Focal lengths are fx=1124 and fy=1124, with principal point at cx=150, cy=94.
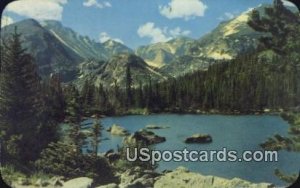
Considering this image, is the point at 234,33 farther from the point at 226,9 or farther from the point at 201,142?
the point at 201,142

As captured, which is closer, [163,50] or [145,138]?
[145,138]

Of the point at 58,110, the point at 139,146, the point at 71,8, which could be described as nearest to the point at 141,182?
the point at 139,146

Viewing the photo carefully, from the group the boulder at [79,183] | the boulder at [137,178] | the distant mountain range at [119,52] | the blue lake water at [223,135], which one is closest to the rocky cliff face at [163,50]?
the distant mountain range at [119,52]

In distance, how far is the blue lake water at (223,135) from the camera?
6.20m

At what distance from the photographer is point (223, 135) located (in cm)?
620

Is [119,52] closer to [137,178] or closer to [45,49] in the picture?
[45,49]

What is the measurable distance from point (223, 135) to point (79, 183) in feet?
2.77

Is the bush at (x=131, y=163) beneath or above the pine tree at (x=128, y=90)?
beneath

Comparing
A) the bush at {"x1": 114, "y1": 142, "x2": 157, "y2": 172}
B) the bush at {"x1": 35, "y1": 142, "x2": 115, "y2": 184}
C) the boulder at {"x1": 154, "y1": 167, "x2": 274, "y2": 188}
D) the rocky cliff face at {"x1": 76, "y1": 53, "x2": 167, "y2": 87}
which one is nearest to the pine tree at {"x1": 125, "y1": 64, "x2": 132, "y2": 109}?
the rocky cliff face at {"x1": 76, "y1": 53, "x2": 167, "y2": 87}

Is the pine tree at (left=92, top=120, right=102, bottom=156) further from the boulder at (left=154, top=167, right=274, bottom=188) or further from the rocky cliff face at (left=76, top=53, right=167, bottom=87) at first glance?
the boulder at (left=154, top=167, right=274, bottom=188)

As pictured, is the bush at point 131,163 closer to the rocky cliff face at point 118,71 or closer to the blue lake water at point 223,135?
the blue lake water at point 223,135

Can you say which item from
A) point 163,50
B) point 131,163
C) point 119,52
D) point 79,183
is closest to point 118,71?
point 119,52

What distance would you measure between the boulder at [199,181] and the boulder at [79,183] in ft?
1.31

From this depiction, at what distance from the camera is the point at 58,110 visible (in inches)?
246
